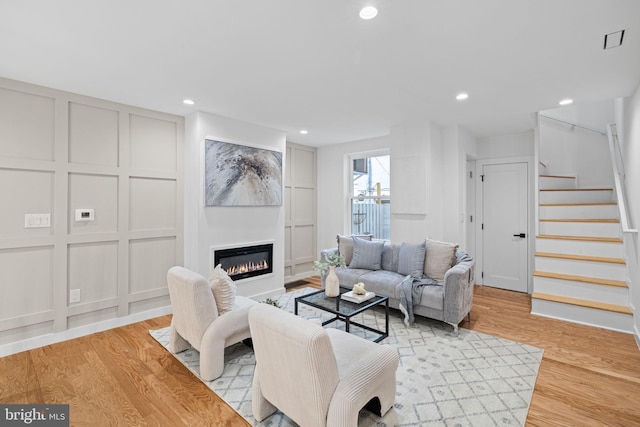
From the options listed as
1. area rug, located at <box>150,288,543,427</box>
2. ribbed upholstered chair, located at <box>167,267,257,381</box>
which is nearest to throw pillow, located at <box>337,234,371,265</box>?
area rug, located at <box>150,288,543,427</box>

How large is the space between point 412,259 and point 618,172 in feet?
9.85

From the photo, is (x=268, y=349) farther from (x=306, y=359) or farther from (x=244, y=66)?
(x=244, y=66)

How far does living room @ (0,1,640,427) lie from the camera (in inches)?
86.3

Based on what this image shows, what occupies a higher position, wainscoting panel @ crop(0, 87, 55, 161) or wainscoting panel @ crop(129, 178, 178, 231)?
wainscoting panel @ crop(0, 87, 55, 161)

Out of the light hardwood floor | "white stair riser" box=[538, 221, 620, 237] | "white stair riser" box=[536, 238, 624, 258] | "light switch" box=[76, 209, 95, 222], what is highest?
"light switch" box=[76, 209, 95, 222]

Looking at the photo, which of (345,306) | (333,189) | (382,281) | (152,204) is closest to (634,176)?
(382,281)

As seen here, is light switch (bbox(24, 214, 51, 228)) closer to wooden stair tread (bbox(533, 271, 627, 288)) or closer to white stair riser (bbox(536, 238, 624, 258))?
wooden stair tread (bbox(533, 271, 627, 288))

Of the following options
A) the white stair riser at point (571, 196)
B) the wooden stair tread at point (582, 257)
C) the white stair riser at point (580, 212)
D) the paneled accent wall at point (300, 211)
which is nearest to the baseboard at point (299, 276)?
the paneled accent wall at point (300, 211)

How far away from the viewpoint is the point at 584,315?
3.46 m

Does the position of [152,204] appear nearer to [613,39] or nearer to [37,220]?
[37,220]

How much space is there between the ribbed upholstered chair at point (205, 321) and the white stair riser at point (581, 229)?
4.28 m

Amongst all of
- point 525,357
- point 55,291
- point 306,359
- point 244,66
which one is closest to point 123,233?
point 55,291

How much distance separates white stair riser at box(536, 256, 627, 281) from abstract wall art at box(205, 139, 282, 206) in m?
3.77

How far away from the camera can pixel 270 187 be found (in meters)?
4.50
